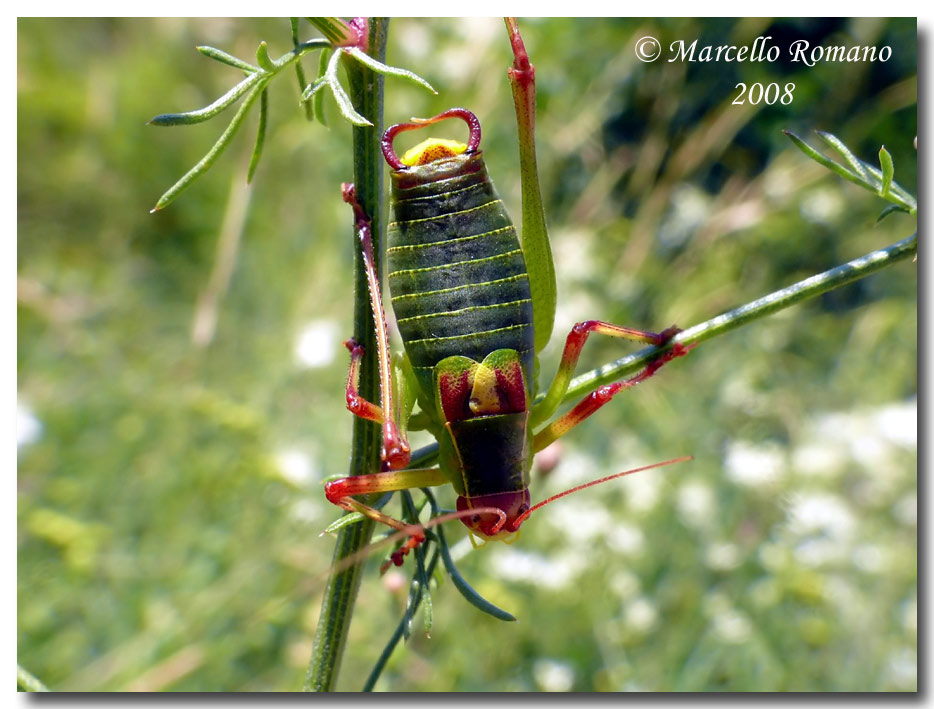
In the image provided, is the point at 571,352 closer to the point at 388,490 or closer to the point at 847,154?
the point at 388,490

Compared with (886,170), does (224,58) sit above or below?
above

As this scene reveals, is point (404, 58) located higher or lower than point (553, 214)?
higher

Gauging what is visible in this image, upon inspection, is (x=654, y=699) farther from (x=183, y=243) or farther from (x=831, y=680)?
(x=183, y=243)

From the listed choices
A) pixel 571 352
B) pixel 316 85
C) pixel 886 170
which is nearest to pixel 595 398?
pixel 571 352

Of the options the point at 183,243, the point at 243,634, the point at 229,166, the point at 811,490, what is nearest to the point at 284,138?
the point at 229,166

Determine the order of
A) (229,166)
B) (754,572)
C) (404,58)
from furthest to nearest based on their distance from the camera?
(229,166)
(404,58)
(754,572)

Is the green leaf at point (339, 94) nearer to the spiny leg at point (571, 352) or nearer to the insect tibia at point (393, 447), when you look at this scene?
the insect tibia at point (393, 447)

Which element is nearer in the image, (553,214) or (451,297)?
(451,297)
